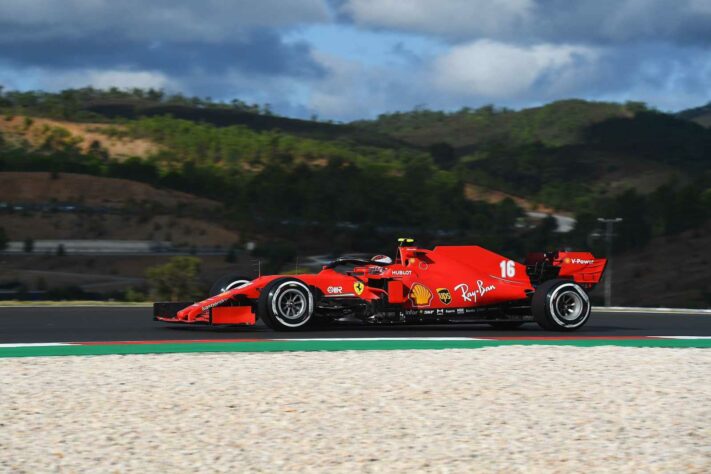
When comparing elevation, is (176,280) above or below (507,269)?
above

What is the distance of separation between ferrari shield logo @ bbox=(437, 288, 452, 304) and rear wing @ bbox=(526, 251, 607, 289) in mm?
1388

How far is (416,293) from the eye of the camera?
13.5m

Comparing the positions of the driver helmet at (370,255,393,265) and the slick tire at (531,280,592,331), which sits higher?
the driver helmet at (370,255,393,265)

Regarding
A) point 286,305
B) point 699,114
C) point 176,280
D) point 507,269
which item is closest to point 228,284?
point 286,305

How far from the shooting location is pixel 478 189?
87625mm

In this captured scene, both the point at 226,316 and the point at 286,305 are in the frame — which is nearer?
the point at 286,305

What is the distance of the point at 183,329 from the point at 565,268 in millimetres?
5069

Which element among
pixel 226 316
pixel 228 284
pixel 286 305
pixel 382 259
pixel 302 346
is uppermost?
pixel 382 259

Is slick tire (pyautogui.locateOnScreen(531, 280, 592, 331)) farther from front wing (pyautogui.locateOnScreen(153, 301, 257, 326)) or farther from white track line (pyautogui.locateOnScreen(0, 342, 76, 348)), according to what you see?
white track line (pyautogui.locateOnScreen(0, 342, 76, 348))

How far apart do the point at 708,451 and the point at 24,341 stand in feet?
25.1

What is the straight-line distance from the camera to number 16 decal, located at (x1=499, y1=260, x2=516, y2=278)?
14.1 meters

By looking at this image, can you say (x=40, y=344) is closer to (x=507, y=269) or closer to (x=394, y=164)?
(x=507, y=269)

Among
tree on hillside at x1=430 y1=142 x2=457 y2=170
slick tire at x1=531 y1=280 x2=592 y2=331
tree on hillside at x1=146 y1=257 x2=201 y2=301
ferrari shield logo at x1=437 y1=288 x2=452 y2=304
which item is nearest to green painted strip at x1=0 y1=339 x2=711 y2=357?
slick tire at x1=531 y1=280 x2=592 y2=331

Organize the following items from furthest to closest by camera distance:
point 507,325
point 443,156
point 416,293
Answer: point 443,156, point 507,325, point 416,293
